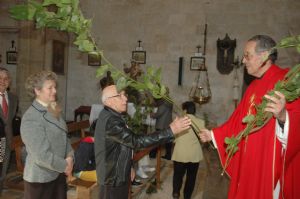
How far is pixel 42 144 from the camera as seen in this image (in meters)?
2.53

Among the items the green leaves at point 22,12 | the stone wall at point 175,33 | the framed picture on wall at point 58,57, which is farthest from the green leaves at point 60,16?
the framed picture on wall at point 58,57

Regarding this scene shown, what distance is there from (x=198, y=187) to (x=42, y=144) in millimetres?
3795

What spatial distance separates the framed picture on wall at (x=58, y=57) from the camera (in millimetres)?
9875

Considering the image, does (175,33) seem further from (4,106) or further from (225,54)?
(4,106)

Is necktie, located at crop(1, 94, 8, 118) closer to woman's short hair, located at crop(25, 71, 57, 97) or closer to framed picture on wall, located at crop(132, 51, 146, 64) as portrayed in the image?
woman's short hair, located at crop(25, 71, 57, 97)

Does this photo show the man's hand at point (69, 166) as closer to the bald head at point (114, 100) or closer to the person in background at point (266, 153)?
the bald head at point (114, 100)

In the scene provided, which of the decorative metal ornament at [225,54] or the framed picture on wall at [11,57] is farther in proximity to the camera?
the framed picture on wall at [11,57]

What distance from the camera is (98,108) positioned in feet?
22.6

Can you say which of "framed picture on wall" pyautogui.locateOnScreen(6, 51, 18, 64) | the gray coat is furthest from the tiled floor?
"framed picture on wall" pyautogui.locateOnScreen(6, 51, 18, 64)

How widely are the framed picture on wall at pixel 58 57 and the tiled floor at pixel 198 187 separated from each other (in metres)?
5.09

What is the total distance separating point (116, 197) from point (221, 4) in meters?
7.94

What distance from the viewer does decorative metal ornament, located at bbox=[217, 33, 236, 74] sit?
30.0ft

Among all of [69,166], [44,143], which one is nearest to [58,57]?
[69,166]

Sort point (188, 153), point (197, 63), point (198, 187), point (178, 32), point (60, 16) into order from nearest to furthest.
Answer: point (60, 16) < point (188, 153) < point (198, 187) < point (197, 63) < point (178, 32)
